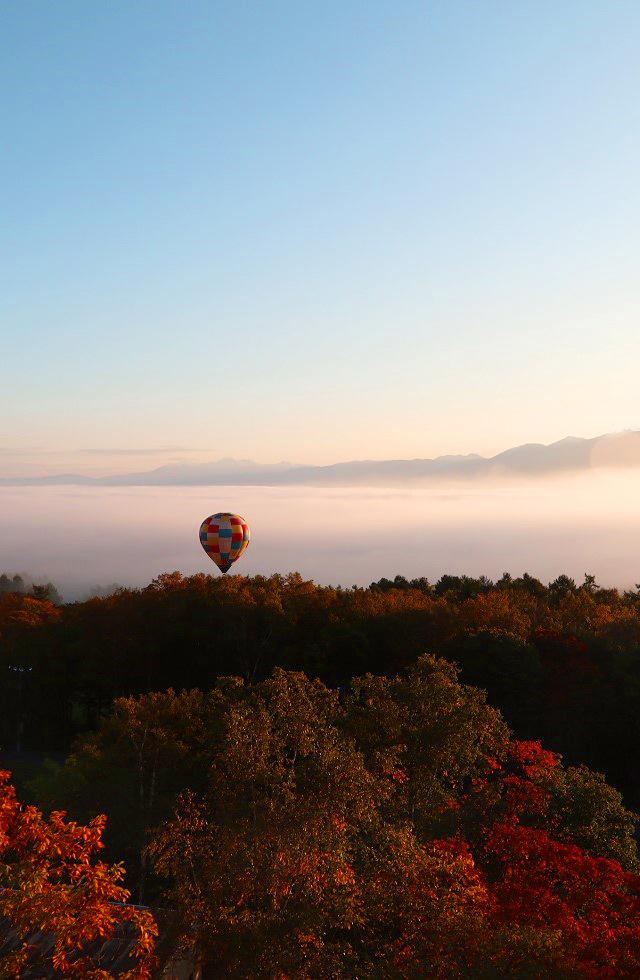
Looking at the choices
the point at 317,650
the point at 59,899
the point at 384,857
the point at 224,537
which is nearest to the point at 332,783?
the point at 384,857

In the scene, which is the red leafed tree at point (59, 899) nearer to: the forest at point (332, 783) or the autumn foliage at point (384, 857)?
the forest at point (332, 783)

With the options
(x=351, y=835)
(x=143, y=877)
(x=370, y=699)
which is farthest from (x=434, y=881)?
(x=143, y=877)

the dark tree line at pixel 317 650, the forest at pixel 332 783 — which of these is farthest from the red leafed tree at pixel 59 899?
the dark tree line at pixel 317 650

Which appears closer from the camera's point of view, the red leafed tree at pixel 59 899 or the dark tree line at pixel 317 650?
the red leafed tree at pixel 59 899

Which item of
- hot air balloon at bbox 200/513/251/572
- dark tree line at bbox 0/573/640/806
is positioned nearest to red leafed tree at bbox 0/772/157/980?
dark tree line at bbox 0/573/640/806

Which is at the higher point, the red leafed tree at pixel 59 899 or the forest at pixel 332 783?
the red leafed tree at pixel 59 899

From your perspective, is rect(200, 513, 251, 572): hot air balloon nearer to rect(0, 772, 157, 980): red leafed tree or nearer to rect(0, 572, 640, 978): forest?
rect(0, 572, 640, 978): forest
